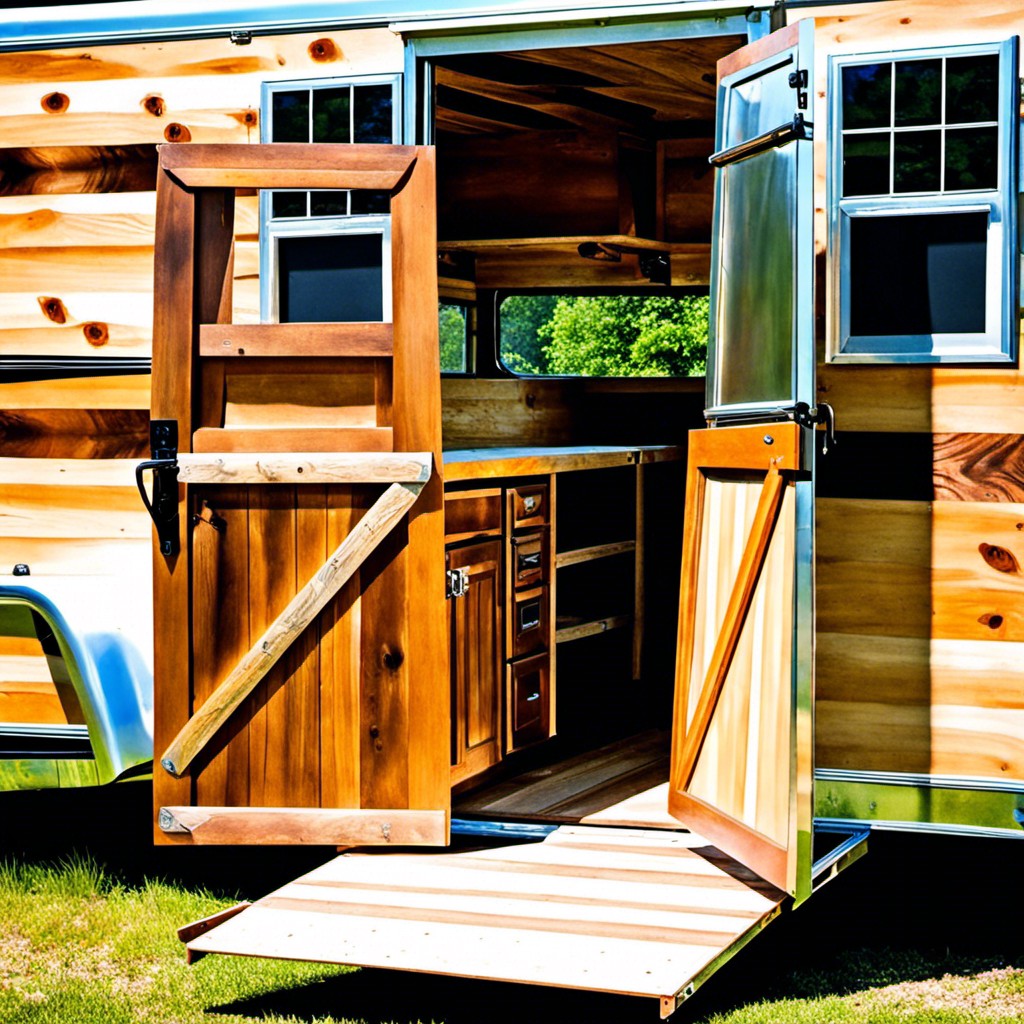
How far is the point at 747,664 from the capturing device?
4.56m

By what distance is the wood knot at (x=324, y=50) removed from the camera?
16.9 ft

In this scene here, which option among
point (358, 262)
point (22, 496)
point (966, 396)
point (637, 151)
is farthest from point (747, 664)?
point (637, 151)

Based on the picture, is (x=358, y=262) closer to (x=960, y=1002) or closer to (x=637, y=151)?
(x=637, y=151)

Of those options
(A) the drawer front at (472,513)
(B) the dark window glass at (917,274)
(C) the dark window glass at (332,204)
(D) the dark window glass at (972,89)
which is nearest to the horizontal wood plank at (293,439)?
Result: (A) the drawer front at (472,513)

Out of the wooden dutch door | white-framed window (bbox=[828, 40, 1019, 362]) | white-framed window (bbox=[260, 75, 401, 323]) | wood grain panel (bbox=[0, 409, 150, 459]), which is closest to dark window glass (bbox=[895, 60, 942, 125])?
white-framed window (bbox=[828, 40, 1019, 362])

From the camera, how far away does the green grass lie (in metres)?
4.35

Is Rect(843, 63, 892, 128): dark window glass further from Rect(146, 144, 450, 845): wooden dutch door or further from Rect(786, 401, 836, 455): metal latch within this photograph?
Rect(146, 144, 450, 845): wooden dutch door

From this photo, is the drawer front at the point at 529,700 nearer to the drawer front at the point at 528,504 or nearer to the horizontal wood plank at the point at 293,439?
the drawer front at the point at 528,504

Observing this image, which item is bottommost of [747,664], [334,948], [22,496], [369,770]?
[334,948]

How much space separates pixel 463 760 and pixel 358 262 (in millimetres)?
1788

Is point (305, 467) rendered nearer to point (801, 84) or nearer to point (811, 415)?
point (811, 415)

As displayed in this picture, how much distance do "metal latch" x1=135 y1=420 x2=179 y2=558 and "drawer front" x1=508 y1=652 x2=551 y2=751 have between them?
5.16 ft

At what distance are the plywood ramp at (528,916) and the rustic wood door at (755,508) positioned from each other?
21 cm

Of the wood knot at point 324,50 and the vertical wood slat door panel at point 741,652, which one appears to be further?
the wood knot at point 324,50
